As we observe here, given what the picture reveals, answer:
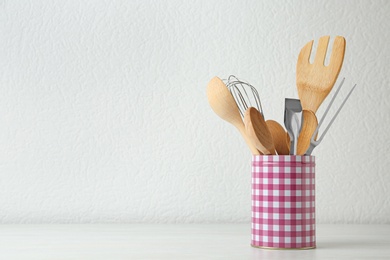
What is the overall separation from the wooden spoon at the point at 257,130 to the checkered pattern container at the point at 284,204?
19 millimetres

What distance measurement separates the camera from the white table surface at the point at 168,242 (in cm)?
69

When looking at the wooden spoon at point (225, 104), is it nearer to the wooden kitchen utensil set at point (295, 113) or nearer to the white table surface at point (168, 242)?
the wooden kitchen utensil set at point (295, 113)

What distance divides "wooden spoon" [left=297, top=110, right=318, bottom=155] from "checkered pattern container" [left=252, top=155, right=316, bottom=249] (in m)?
0.03

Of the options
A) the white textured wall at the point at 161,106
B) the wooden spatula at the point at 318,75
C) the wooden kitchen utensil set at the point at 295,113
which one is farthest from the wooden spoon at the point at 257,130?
the white textured wall at the point at 161,106

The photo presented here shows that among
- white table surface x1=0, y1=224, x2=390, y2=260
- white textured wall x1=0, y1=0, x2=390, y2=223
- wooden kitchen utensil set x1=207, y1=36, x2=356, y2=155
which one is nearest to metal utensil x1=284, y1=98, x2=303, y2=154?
wooden kitchen utensil set x1=207, y1=36, x2=356, y2=155

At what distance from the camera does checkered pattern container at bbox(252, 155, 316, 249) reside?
73 centimetres

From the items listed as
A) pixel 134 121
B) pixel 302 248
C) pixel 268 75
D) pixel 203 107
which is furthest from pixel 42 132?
pixel 302 248

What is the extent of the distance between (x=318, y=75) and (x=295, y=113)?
8 cm

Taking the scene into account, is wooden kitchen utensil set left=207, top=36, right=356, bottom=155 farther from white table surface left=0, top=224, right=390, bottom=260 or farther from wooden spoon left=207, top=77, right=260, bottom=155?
white table surface left=0, top=224, right=390, bottom=260

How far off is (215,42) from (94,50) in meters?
0.25

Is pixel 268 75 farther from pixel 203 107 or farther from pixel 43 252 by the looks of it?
pixel 43 252

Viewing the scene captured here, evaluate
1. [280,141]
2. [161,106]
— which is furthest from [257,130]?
[161,106]

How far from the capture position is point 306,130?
0.78 m

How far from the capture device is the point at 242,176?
1080mm
